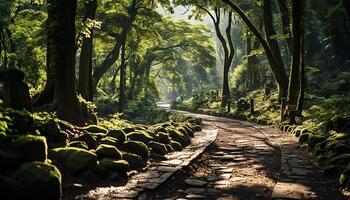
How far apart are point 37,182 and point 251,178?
4.08m

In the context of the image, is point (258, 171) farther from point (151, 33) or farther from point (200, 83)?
point (200, 83)

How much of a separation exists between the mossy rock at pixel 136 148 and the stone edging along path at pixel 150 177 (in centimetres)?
33

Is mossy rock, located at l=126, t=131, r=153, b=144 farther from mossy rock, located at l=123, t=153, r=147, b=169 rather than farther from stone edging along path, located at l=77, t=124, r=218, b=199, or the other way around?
mossy rock, located at l=123, t=153, r=147, b=169

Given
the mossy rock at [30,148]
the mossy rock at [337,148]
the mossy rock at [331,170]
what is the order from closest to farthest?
the mossy rock at [30,148], the mossy rock at [331,170], the mossy rock at [337,148]

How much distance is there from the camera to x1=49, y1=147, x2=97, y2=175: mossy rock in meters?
6.22

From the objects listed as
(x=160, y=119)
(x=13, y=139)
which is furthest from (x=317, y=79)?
(x=13, y=139)

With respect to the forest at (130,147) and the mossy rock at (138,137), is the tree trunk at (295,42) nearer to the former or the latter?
the forest at (130,147)

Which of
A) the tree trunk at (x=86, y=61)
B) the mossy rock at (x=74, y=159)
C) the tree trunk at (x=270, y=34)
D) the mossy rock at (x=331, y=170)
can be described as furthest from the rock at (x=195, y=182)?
the tree trunk at (x=270, y=34)

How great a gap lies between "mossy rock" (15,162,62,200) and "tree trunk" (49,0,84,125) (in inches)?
197

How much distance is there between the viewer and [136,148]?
8.25 metres

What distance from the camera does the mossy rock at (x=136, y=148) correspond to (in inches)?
324

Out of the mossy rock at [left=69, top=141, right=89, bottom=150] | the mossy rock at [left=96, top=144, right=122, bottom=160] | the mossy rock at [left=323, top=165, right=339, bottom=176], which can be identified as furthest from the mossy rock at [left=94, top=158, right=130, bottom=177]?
the mossy rock at [left=323, top=165, right=339, bottom=176]

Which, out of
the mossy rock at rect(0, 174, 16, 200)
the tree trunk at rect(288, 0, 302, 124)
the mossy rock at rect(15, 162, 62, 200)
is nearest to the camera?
the mossy rock at rect(0, 174, 16, 200)

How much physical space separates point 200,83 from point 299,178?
66357 mm
